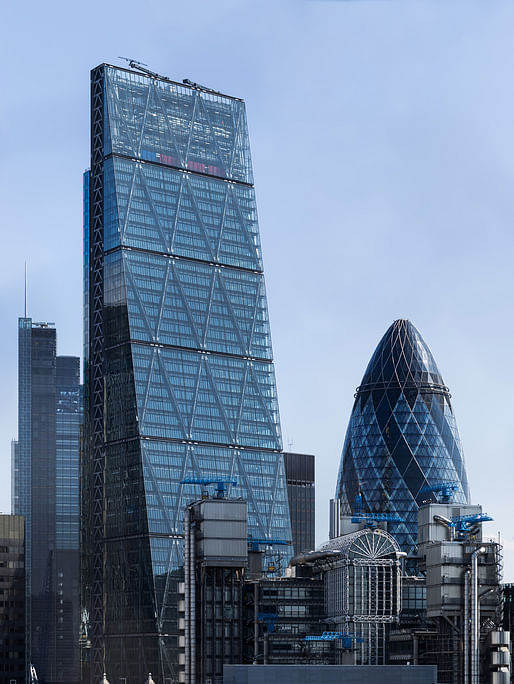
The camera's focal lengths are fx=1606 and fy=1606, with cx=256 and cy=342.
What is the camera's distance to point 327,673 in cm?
19125

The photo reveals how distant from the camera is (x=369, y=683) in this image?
630 ft

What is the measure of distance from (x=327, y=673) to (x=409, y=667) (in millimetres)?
10314

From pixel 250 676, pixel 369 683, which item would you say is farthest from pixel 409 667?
pixel 250 676

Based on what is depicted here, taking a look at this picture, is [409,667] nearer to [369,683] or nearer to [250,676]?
[369,683]

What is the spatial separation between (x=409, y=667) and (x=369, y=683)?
18.1 ft

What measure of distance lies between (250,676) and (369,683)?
14.8m

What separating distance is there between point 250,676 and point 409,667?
65.6ft

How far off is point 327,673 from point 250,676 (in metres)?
9.72

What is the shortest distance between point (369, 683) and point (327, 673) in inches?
207

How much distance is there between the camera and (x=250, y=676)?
188m
